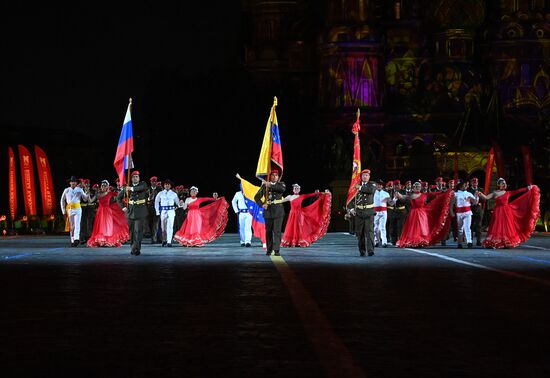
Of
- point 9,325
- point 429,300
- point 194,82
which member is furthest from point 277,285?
point 194,82

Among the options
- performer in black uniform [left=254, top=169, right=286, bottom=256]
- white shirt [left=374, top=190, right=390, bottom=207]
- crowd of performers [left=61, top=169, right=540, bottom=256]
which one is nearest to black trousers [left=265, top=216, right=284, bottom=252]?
performer in black uniform [left=254, top=169, right=286, bottom=256]

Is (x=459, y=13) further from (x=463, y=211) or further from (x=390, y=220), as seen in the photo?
(x=463, y=211)

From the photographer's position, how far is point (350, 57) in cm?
8862

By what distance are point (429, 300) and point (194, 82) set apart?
215 ft

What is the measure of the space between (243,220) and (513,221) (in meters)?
7.41

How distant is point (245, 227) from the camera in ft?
116

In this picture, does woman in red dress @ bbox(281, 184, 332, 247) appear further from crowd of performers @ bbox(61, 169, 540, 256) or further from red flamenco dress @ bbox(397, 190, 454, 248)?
red flamenco dress @ bbox(397, 190, 454, 248)

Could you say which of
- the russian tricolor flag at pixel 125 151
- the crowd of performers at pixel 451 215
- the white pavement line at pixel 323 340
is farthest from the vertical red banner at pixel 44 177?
the white pavement line at pixel 323 340

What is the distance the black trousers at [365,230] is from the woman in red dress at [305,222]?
6.52 m

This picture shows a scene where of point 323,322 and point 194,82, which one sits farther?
point 194,82

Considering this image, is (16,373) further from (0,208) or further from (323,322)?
(0,208)

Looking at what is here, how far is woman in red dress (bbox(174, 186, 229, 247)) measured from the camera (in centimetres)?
3447

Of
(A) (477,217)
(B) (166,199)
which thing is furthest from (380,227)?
(B) (166,199)

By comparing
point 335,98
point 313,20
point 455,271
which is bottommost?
point 455,271
